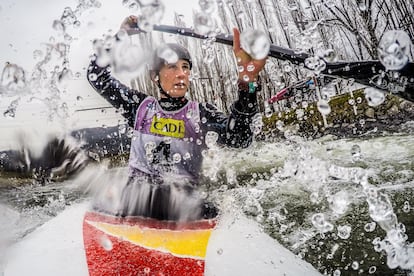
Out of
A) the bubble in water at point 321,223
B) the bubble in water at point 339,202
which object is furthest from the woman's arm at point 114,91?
the bubble in water at point 339,202

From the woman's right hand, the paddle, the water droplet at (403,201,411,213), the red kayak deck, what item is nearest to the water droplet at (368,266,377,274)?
the water droplet at (403,201,411,213)

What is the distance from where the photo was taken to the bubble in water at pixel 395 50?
1528mm

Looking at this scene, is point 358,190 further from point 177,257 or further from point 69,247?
point 69,247

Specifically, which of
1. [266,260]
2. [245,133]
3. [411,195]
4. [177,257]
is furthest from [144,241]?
[411,195]

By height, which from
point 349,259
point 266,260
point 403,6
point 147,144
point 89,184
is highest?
point 403,6

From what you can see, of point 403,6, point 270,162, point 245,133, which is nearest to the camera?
point 245,133

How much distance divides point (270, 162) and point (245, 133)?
5268mm

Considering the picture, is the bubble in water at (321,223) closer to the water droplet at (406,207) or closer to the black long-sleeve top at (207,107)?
the water droplet at (406,207)

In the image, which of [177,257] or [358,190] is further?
[358,190]

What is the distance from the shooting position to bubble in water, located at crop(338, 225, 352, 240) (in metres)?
3.22

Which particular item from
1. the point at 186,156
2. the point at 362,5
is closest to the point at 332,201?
the point at 186,156

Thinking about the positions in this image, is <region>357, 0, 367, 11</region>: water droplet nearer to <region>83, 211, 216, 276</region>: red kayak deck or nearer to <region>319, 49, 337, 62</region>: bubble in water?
<region>319, 49, 337, 62</region>: bubble in water

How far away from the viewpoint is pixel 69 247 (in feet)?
8.33

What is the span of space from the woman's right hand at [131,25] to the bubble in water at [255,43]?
1.03 metres
